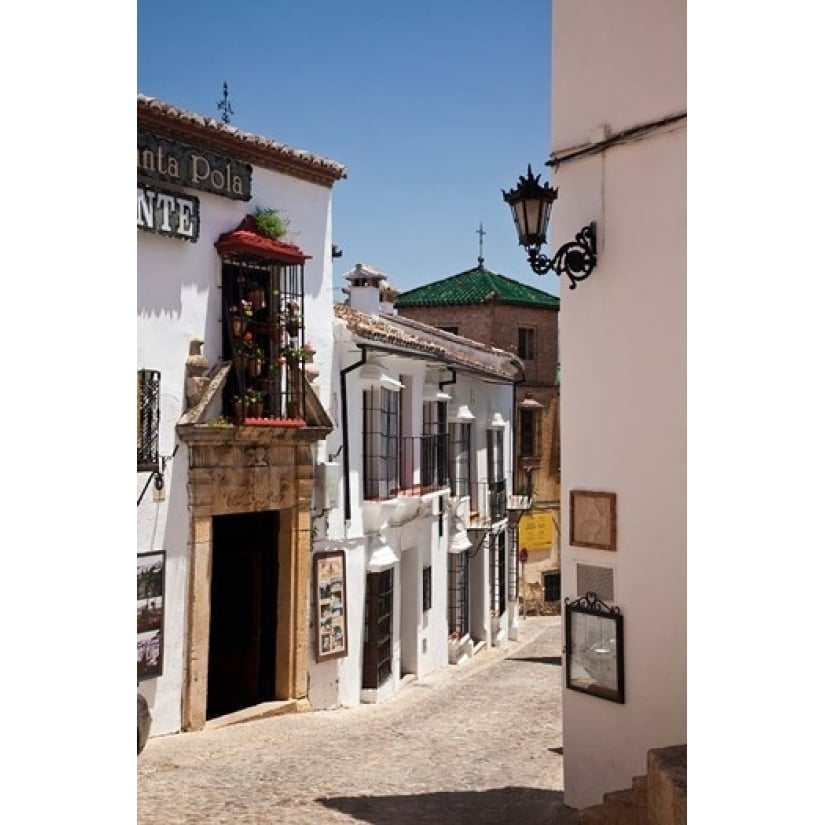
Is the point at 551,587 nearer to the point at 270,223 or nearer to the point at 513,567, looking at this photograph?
the point at 513,567

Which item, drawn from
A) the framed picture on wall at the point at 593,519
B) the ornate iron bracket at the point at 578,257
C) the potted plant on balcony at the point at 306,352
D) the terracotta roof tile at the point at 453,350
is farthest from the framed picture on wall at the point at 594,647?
the terracotta roof tile at the point at 453,350

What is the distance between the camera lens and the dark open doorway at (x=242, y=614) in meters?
10.3

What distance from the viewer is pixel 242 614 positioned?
1038 centimetres

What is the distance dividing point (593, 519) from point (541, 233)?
1659 millimetres

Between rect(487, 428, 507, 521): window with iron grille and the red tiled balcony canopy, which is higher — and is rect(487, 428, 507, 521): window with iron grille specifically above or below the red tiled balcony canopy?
below

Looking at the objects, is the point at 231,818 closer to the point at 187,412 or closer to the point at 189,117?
the point at 187,412

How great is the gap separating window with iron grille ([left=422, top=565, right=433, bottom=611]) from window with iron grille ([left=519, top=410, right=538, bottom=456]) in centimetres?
878

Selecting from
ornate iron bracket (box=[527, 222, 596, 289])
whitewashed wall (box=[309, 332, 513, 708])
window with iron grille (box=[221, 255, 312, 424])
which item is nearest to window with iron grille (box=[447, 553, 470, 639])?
whitewashed wall (box=[309, 332, 513, 708])

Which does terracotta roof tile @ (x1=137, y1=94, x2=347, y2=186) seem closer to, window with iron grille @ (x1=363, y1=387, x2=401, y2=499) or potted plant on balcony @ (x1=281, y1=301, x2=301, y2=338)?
potted plant on balcony @ (x1=281, y1=301, x2=301, y2=338)

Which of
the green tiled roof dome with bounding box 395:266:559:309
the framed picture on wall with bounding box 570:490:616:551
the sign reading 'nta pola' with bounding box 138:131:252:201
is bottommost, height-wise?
the framed picture on wall with bounding box 570:490:616:551

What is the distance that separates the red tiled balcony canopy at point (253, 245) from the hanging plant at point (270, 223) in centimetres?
5

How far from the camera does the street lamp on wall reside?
5.60 m
